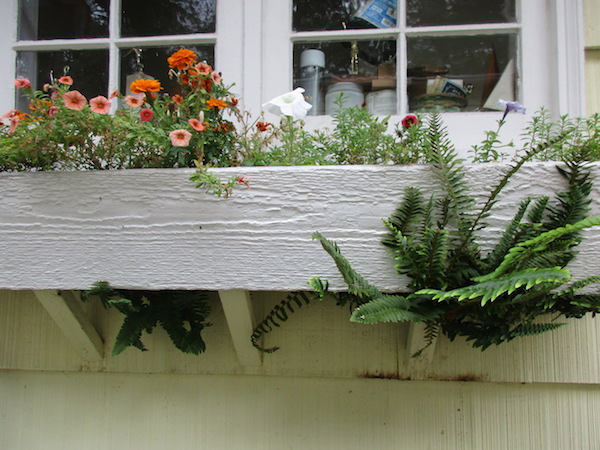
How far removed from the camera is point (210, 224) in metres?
1.11

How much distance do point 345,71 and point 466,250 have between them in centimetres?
80

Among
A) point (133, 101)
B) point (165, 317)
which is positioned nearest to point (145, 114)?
point (133, 101)

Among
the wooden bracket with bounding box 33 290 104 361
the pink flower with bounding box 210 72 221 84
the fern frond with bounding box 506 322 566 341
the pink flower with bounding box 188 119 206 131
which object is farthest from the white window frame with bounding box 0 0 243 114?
the fern frond with bounding box 506 322 566 341

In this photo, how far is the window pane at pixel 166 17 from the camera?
5.35ft

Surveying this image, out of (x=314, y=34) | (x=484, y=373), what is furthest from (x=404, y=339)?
(x=314, y=34)

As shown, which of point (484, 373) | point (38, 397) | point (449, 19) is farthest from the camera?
point (449, 19)

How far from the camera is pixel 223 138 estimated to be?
1179 millimetres

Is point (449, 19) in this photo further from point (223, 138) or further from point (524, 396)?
point (524, 396)

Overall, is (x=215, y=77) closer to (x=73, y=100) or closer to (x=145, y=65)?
(x=73, y=100)

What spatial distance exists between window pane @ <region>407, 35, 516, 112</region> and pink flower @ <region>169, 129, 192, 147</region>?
762 millimetres

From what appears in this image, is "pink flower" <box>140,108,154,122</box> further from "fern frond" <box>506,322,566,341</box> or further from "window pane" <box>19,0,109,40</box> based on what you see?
"fern frond" <box>506,322,566,341</box>

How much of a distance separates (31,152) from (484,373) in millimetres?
1236

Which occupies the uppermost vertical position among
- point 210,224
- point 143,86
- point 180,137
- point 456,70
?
point 456,70

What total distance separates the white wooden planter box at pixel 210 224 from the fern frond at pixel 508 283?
5.6 inches
